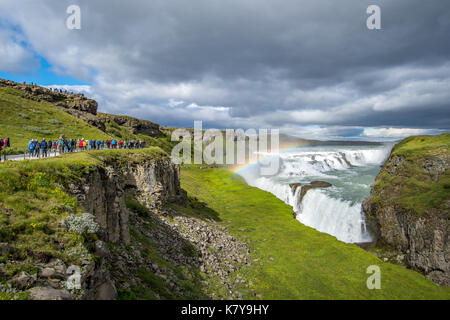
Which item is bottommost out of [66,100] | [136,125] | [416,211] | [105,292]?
[416,211]

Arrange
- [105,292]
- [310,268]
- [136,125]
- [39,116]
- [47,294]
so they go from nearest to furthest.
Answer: [47,294]
[105,292]
[310,268]
[39,116]
[136,125]

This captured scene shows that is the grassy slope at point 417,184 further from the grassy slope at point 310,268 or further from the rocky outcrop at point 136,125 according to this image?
the rocky outcrop at point 136,125

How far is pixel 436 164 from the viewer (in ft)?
127

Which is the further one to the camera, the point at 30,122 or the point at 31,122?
the point at 31,122

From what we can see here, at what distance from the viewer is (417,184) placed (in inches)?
1483

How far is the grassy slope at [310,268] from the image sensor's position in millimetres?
23719

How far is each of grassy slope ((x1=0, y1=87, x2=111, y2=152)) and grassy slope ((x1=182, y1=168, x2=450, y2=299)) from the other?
1483 inches

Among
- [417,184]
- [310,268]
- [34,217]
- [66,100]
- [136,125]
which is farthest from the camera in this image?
[136,125]

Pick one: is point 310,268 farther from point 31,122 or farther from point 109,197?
point 31,122

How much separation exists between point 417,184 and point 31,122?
7428 cm

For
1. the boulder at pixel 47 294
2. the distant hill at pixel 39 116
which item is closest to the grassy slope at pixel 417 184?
the boulder at pixel 47 294

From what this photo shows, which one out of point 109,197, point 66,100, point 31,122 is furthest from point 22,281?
point 66,100

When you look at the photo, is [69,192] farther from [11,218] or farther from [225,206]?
[225,206]
